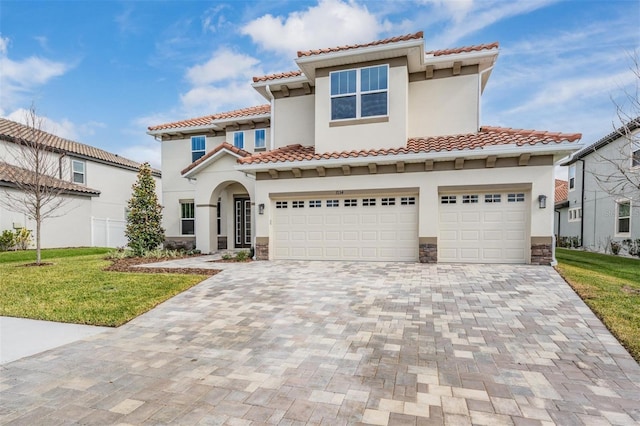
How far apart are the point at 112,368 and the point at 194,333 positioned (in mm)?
1355

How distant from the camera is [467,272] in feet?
30.4

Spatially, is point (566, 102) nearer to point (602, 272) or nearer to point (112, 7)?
point (602, 272)

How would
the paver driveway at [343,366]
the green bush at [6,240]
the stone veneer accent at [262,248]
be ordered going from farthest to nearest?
the green bush at [6,240], the stone veneer accent at [262,248], the paver driveway at [343,366]

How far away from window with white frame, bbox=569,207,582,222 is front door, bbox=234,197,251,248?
68.7ft

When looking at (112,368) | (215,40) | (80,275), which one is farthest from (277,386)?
(215,40)

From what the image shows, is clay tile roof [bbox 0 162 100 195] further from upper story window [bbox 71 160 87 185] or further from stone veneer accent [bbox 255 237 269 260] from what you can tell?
stone veneer accent [bbox 255 237 269 260]

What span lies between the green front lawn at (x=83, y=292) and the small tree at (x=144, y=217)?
12.7ft

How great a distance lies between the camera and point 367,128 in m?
12.1

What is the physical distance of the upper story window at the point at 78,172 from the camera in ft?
68.1

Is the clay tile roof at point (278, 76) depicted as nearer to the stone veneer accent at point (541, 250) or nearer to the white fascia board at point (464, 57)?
the white fascia board at point (464, 57)

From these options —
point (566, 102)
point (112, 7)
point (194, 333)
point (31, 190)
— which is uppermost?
point (112, 7)

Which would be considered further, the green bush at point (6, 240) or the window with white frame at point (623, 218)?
the window with white frame at point (623, 218)

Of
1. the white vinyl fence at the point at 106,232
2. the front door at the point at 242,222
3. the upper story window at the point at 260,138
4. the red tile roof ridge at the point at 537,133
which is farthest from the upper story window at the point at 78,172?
the red tile roof ridge at the point at 537,133

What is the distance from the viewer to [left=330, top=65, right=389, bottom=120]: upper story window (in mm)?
11797
